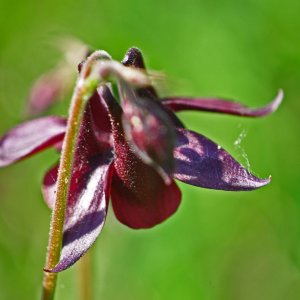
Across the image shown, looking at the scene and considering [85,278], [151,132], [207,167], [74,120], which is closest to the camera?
[151,132]

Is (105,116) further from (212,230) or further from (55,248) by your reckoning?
(212,230)

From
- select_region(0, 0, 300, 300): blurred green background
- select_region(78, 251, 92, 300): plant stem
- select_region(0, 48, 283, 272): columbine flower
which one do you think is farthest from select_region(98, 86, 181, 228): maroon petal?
select_region(0, 0, 300, 300): blurred green background

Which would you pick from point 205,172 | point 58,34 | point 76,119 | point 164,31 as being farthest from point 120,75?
point 164,31

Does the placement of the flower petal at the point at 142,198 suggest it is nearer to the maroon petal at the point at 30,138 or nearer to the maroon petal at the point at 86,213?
the maroon petal at the point at 86,213

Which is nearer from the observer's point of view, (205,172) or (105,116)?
(205,172)

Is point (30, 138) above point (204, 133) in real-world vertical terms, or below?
above

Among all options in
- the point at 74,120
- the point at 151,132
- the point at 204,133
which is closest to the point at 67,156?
the point at 74,120

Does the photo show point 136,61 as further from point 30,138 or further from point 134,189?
point 30,138
